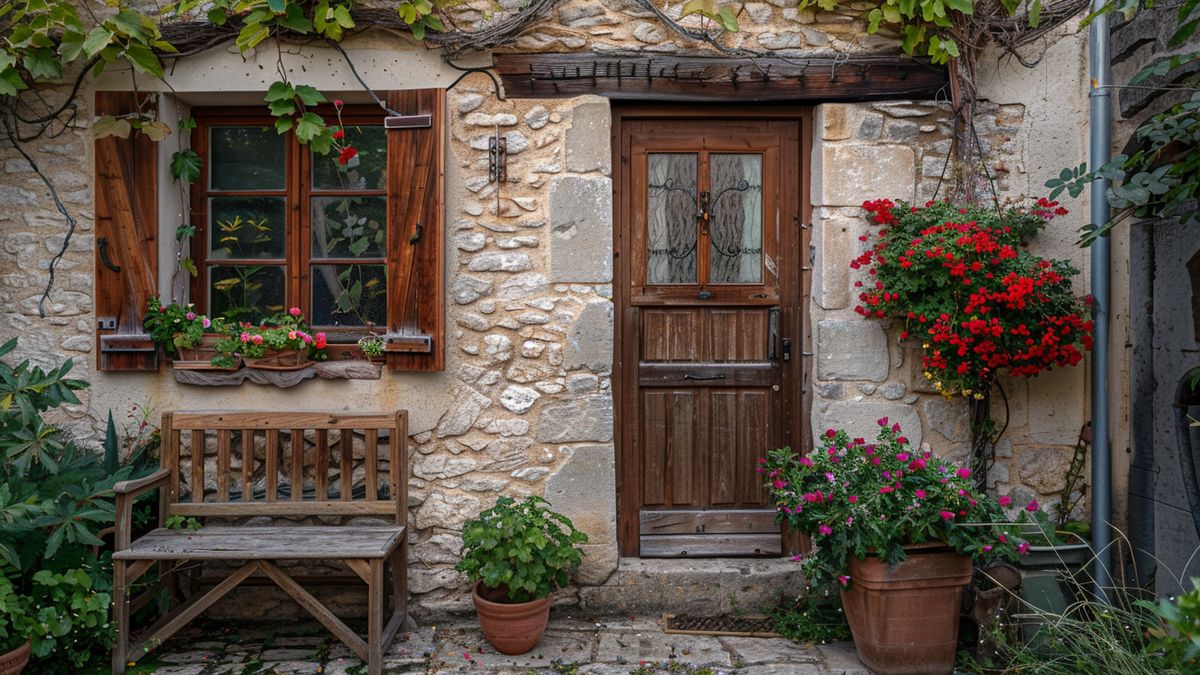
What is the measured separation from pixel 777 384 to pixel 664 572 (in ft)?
3.41

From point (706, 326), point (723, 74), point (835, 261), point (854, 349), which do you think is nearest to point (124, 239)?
point (706, 326)

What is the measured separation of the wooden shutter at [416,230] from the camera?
3.76 m

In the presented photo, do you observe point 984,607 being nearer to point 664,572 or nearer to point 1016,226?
point 664,572

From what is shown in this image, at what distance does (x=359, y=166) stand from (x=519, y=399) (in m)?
1.38

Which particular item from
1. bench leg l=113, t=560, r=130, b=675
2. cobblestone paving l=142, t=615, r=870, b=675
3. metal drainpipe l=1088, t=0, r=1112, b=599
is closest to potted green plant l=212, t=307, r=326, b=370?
bench leg l=113, t=560, r=130, b=675

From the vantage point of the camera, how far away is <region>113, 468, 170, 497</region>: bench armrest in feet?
10.9

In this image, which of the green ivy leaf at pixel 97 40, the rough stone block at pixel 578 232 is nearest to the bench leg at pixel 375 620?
the rough stone block at pixel 578 232

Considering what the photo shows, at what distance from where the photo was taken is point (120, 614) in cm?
326

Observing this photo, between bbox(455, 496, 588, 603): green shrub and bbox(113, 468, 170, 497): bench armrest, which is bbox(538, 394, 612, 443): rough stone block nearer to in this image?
bbox(455, 496, 588, 603): green shrub

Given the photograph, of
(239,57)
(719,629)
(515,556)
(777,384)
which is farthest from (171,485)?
(777,384)

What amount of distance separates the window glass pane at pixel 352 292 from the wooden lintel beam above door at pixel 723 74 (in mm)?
1104

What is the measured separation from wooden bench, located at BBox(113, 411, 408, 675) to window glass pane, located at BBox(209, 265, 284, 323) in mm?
592

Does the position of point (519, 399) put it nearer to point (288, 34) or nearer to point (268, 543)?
point (268, 543)

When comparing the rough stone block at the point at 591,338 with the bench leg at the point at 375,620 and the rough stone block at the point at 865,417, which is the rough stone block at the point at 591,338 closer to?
the rough stone block at the point at 865,417
